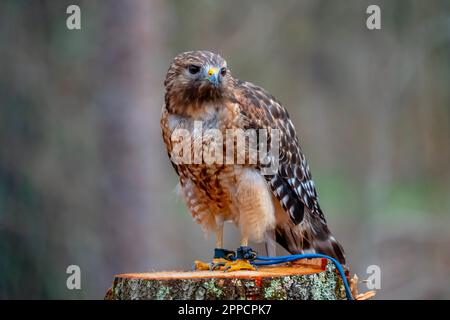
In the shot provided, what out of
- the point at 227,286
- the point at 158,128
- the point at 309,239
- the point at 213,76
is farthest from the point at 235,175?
the point at 158,128

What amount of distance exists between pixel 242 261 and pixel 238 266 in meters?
0.06

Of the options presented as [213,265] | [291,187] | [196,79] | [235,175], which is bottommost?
[213,265]

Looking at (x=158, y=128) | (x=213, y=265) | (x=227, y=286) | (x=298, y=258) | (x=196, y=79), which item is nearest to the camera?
(x=227, y=286)

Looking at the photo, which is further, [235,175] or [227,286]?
[235,175]

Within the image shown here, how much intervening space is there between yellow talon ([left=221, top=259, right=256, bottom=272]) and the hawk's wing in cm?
67

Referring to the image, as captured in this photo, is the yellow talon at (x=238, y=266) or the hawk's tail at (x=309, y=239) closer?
the yellow talon at (x=238, y=266)

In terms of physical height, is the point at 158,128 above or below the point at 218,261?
above

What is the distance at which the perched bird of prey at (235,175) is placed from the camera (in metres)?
4.50

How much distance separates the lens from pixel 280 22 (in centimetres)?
1388

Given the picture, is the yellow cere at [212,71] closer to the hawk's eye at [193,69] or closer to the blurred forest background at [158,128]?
the hawk's eye at [193,69]

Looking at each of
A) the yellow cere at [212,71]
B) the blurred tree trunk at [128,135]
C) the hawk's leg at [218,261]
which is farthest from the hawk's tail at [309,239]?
the blurred tree trunk at [128,135]

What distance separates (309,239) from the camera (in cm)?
493

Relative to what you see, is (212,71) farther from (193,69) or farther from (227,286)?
(227,286)
